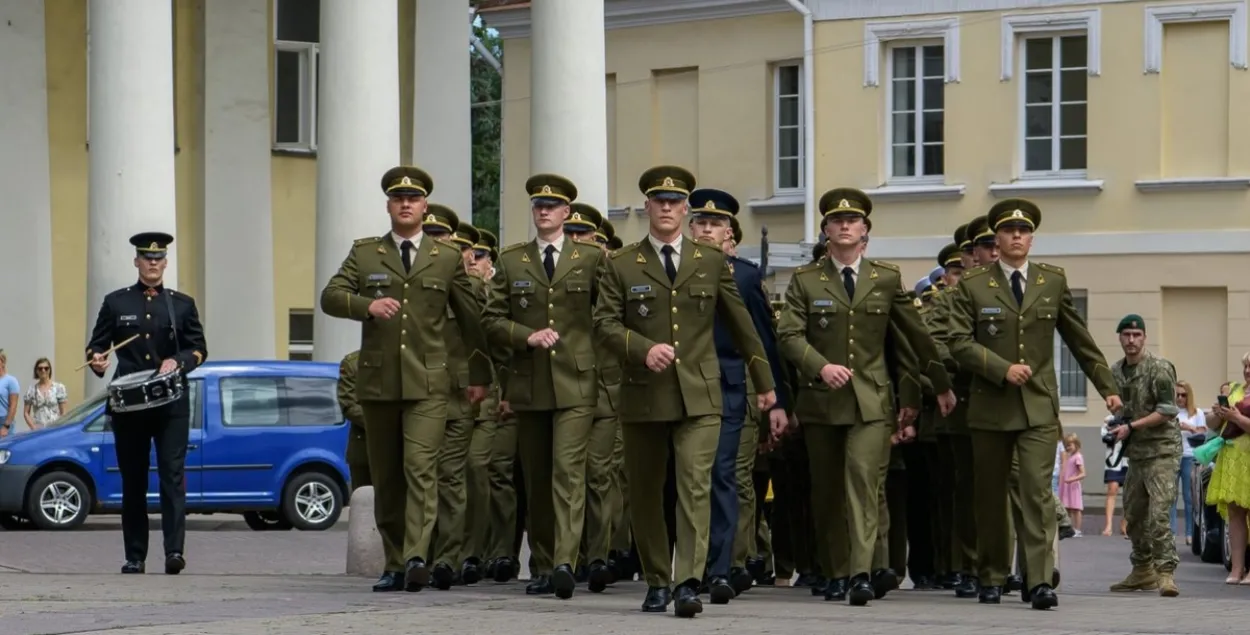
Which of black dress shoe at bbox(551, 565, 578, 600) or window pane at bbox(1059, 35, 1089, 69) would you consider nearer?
black dress shoe at bbox(551, 565, 578, 600)

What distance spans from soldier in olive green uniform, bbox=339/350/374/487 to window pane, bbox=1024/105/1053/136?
72.5ft

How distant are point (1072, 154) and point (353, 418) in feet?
74.7

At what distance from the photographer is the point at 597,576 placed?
45.5 ft

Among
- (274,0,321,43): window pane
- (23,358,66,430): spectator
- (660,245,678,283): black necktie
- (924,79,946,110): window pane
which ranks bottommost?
(23,358,66,430): spectator

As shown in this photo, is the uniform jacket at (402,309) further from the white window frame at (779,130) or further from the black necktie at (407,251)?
the white window frame at (779,130)

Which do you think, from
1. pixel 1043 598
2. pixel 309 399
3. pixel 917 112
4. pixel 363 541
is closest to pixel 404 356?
pixel 363 541

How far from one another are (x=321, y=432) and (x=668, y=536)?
12287mm

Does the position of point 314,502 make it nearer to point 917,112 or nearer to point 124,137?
point 124,137

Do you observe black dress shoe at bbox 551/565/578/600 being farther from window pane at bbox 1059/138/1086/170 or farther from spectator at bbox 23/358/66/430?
window pane at bbox 1059/138/1086/170

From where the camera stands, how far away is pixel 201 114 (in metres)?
29.6

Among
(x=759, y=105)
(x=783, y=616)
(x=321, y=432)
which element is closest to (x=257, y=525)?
(x=321, y=432)

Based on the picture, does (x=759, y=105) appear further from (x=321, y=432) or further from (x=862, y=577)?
(x=862, y=577)

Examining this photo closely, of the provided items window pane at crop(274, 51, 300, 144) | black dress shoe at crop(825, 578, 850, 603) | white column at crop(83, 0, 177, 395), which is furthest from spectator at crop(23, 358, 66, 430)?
black dress shoe at crop(825, 578, 850, 603)

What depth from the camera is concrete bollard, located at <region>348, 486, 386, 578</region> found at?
1620 centimetres
